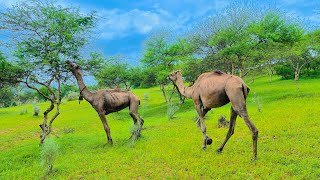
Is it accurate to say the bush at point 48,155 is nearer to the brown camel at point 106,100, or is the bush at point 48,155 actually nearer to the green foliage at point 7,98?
the brown camel at point 106,100

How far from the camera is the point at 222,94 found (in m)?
9.23

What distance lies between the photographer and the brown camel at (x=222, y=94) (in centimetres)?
847

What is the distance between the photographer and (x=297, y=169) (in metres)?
7.55

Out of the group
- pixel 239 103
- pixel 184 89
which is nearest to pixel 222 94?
pixel 239 103

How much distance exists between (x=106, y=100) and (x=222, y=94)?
5.58 meters

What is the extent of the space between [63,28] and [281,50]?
2799 centimetres

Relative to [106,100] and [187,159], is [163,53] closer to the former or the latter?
[106,100]

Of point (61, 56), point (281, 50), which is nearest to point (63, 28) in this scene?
point (61, 56)

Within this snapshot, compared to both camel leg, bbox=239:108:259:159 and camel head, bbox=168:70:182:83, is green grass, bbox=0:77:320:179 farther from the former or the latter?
camel head, bbox=168:70:182:83

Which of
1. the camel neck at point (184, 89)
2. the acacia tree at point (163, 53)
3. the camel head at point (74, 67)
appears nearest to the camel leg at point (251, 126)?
the camel neck at point (184, 89)

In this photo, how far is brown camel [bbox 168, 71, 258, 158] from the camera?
27.8 feet

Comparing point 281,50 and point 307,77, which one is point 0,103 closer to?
point 281,50

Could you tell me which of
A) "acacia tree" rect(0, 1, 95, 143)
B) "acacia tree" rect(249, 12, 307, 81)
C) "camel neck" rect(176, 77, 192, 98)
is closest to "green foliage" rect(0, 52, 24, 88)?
"acacia tree" rect(0, 1, 95, 143)

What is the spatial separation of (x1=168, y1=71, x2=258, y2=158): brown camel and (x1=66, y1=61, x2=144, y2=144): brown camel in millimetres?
3042
